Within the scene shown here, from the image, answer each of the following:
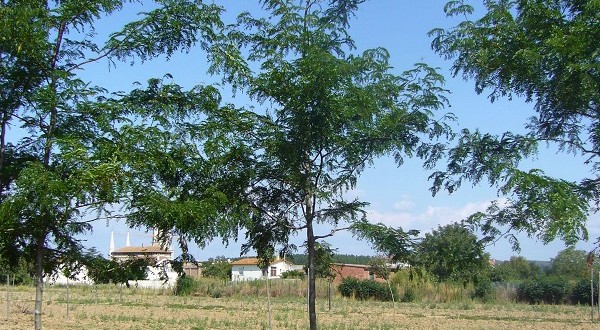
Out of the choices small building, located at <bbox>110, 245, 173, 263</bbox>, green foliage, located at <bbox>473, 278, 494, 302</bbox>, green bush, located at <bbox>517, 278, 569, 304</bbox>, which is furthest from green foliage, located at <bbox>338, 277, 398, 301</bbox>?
small building, located at <bbox>110, 245, 173, 263</bbox>

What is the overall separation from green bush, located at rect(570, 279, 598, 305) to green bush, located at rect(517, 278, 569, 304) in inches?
20.5

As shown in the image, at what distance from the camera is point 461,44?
7750 mm

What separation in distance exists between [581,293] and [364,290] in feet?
42.8

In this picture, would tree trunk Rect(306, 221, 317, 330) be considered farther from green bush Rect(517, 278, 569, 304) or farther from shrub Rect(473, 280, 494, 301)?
green bush Rect(517, 278, 569, 304)

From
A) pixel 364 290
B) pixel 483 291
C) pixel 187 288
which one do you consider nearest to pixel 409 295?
pixel 364 290

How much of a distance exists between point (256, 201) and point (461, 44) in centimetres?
312

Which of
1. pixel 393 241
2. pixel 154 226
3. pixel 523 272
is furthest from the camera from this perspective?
pixel 523 272

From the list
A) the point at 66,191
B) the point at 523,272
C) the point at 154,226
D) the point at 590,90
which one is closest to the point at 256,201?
the point at 154,226

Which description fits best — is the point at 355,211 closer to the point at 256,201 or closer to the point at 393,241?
the point at 393,241

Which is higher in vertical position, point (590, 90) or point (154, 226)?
point (590, 90)

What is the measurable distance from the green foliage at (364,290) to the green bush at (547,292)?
8227 mm

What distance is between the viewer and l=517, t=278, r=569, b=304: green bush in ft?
132

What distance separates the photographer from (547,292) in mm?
40219

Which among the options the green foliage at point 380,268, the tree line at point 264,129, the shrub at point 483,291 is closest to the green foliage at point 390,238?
the tree line at point 264,129
